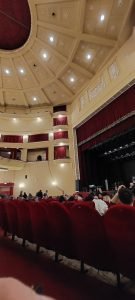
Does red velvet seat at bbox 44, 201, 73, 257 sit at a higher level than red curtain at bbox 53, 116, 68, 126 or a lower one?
lower

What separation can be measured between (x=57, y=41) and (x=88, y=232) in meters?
9.97

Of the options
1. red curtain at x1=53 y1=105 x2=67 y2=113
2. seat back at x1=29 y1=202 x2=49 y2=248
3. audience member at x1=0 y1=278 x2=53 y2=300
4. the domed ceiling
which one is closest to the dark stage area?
red curtain at x1=53 y1=105 x2=67 y2=113

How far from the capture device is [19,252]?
2.30 m

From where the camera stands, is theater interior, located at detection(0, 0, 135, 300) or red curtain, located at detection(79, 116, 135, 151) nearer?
theater interior, located at detection(0, 0, 135, 300)

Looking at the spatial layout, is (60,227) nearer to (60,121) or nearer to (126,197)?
(126,197)

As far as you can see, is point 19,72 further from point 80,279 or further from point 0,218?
point 80,279

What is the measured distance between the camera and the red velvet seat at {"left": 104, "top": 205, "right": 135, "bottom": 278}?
3.77ft

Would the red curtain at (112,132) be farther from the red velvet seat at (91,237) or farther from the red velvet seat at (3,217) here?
the red velvet seat at (91,237)

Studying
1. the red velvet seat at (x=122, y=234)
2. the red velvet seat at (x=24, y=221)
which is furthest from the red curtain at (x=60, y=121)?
the red velvet seat at (x=122, y=234)

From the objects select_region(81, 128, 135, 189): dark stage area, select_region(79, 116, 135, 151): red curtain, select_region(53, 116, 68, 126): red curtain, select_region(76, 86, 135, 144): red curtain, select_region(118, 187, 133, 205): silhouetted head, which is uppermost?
select_region(53, 116, 68, 126): red curtain

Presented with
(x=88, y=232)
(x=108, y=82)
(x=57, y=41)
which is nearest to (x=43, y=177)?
(x=108, y=82)

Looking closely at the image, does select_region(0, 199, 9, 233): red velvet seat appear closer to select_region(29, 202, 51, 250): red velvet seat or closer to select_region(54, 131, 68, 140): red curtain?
select_region(29, 202, 51, 250): red velvet seat

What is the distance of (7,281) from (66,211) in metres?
1.33

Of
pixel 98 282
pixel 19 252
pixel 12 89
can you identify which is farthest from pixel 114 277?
pixel 12 89
